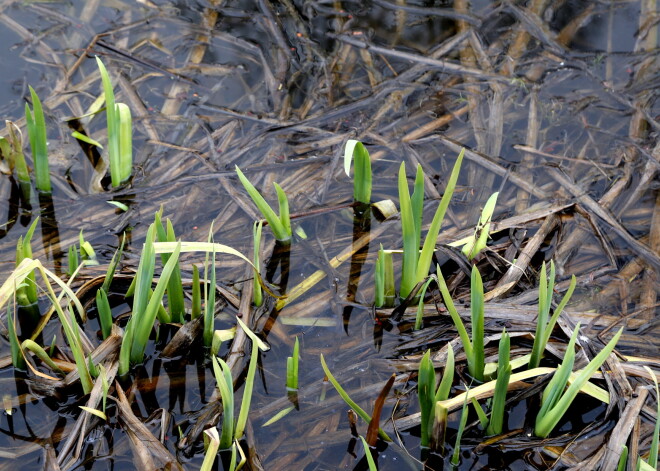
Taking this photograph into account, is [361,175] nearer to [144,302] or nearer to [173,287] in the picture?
[173,287]

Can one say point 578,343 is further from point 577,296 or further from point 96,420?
point 96,420

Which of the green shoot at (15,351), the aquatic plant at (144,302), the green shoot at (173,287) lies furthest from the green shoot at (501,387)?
the green shoot at (15,351)

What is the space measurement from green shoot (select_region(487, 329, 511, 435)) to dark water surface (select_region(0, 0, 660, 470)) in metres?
0.10

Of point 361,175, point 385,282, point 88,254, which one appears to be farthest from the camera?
point 361,175

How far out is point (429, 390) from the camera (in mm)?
2150

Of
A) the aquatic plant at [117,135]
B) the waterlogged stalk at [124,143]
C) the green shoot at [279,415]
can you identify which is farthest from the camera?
the waterlogged stalk at [124,143]

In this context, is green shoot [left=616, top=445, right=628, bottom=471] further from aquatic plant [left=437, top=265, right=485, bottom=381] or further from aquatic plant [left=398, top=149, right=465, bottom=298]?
aquatic plant [left=398, top=149, right=465, bottom=298]

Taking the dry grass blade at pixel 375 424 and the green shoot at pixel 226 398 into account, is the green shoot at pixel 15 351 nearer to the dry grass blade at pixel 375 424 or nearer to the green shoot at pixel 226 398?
the green shoot at pixel 226 398

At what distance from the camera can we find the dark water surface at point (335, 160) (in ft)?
8.27

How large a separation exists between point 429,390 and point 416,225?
2.22 feet

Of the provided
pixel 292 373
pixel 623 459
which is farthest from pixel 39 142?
pixel 623 459

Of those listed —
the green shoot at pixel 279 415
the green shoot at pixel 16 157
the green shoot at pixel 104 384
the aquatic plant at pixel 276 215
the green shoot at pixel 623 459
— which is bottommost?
the green shoot at pixel 279 415

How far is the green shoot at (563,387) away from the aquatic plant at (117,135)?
224 cm

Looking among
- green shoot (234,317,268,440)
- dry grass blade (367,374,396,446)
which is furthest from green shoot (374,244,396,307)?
green shoot (234,317,268,440)
